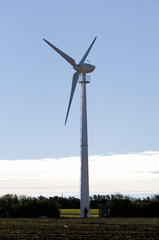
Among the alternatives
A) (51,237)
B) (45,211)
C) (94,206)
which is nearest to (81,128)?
(45,211)

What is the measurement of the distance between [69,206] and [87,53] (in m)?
36.4

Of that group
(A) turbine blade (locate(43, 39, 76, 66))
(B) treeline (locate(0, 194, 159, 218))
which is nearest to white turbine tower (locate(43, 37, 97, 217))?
(A) turbine blade (locate(43, 39, 76, 66))

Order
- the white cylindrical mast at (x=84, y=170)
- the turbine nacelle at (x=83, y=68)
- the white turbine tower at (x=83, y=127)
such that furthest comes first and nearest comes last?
the turbine nacelle at (x=83, y=68) → the white turbine tower at (x=83, y=127) → the white cylindrical mast at (x=84, y=170)

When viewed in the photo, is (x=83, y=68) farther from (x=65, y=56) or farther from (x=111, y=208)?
(x=111, y=208)

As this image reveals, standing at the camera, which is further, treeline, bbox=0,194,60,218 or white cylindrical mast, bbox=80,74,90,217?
treeline, bbox=0,194,60,218

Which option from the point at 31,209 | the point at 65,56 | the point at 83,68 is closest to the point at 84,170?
the point at 31,209

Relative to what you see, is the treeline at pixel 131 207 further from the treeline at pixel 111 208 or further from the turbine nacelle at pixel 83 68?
the turbine nacelle at pixel 83 68

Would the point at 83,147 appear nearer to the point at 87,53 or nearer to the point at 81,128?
the point at 81,128

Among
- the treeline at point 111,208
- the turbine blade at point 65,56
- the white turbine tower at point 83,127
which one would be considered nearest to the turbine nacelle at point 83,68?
the white turbine tower at point 83,127

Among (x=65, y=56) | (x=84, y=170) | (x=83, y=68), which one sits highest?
(x=65, y=56)

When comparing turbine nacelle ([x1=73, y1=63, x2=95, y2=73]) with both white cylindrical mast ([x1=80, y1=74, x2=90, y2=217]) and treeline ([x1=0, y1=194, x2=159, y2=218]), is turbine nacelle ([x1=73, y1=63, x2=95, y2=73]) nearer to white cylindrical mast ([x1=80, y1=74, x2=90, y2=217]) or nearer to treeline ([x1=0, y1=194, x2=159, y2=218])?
white cylindrical mast ([x1=80, y1=74, x2=90, y2=217])

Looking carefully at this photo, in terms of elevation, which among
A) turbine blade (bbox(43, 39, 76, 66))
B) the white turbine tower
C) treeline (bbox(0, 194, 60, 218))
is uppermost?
turbine blade (bbox(43, 39, 76, 66))

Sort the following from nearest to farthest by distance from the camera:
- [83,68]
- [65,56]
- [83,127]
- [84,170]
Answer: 1. [84,170]
2. [83,127]
3. [83,68]
4. [65,56]

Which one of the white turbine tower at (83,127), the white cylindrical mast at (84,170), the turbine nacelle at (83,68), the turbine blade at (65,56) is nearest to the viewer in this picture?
the white cylindrical mast at (84,170)
